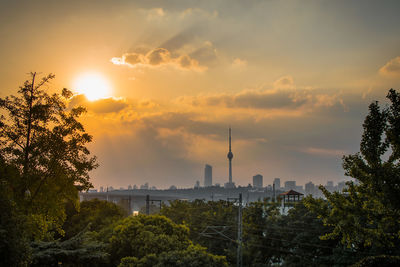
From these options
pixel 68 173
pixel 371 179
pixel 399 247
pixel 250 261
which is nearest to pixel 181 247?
pixel 250 261

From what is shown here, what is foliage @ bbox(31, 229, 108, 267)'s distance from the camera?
→ 54.4ft

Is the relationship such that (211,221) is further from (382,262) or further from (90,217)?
Answer: (382,262)

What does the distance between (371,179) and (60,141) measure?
46.2 ft

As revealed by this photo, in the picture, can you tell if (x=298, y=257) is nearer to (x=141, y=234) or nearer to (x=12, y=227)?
(x=141, y=234)

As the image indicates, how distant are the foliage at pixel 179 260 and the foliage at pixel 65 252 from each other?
357 centimetres

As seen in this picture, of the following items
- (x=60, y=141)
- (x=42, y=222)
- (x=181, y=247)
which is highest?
(x=60, y=141)

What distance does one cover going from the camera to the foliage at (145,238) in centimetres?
2469

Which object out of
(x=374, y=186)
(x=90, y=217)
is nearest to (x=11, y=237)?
(x=374, y=186)

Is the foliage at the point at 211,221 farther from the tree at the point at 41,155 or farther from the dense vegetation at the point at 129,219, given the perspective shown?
the tree at the point at 41,155

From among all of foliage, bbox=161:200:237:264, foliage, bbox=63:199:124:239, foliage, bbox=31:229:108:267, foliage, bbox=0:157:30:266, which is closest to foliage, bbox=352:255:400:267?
foliage, bbox=0:157:30:266

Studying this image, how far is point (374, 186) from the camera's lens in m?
13.8

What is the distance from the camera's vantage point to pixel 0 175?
15273mm

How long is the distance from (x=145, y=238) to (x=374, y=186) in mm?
16561

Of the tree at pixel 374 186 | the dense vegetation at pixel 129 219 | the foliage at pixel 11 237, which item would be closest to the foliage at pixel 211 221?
the dense vegetation at pixel 129 219
